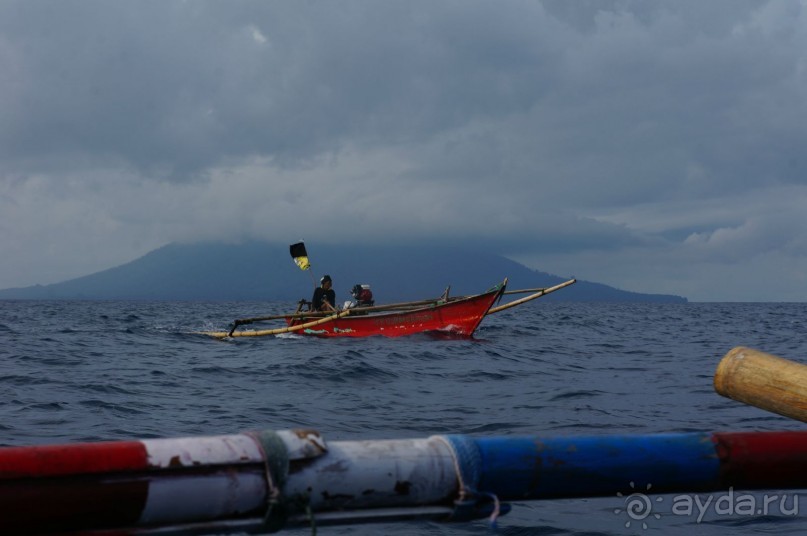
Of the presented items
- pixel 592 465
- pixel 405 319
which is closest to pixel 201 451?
pixel 592 465

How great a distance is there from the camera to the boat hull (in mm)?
23406

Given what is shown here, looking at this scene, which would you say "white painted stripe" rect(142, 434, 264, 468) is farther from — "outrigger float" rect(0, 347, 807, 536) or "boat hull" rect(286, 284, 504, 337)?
"boat hull" rect(286, 284, 504, 337)

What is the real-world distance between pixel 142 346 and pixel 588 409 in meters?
17.1

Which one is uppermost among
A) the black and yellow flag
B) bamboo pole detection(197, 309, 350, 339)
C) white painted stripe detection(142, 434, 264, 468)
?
the black and yellow flag

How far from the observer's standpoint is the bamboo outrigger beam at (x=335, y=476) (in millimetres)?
2047

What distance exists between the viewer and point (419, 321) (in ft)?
77.3

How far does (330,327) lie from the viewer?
2388 centimetres

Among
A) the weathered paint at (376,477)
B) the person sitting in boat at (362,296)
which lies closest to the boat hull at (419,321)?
the person sitting in boat at (362,296)

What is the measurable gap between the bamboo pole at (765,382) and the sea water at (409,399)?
1505mm

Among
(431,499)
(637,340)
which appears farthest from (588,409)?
(637,340)

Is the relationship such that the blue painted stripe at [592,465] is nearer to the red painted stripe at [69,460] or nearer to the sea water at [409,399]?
the sea water at [409,399]

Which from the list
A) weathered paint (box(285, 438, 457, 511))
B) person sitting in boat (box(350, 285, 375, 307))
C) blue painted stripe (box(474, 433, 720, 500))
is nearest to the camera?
weathered paint (box(285, 438, 457, 511))

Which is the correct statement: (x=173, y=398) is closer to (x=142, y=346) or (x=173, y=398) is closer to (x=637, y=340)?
(x=142, y=346)

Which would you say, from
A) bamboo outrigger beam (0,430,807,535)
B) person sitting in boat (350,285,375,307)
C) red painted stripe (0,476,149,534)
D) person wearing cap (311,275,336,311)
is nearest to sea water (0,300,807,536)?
bamboo outrigger beam (0,430,807,535)
